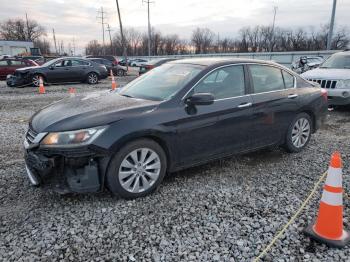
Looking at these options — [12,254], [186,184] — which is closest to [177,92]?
[186,184]

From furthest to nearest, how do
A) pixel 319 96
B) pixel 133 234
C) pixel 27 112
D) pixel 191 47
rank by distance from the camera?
pixel 191 47 → pixel 27 112 → pixel 319 96 → pixel 133 234

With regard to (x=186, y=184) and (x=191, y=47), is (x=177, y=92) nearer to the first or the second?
(x=186, y=184)

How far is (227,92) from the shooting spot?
166 inches

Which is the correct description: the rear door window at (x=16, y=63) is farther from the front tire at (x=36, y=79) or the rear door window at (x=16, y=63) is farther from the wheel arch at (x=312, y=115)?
the wheel arch at (x=312, y=115)

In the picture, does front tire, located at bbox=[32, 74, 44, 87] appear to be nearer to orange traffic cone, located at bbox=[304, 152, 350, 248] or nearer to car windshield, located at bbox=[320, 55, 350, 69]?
car windshield, located at bbox=[320, 55, 350, 69]

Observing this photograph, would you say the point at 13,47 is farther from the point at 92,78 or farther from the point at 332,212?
the point at 332,212

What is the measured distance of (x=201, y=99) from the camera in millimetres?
3668

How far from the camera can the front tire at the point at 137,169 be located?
336 cm

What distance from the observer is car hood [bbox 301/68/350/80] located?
26.5 feet

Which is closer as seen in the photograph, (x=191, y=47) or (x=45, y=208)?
(x=45, y=208)

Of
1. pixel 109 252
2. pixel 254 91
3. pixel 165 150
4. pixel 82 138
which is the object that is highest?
pixel 254 91

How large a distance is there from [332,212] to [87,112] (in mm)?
2724

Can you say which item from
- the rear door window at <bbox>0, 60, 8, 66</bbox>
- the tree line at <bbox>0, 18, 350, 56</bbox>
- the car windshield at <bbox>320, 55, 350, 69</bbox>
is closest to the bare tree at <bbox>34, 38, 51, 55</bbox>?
the tree line at <bbox>0, 18, 350, 56</bbox>

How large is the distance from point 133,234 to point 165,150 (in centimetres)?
112
